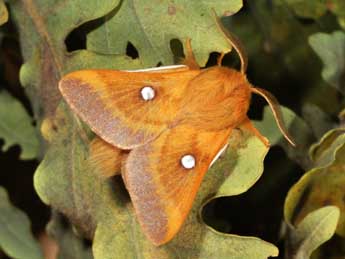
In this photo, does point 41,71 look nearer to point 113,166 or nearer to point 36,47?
point 36,47

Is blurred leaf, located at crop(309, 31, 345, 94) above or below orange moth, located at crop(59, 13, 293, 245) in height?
below

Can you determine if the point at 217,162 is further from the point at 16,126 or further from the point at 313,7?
the point at 16,126

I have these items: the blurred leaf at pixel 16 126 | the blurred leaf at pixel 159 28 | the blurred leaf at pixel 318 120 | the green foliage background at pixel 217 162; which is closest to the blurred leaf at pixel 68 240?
the green foliage background at pixel 217 162

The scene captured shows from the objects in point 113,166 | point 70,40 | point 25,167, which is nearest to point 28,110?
point 25,167

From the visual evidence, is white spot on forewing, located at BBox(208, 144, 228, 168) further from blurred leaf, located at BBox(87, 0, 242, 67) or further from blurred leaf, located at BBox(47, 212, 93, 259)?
blurred leaf, located at BBox(47, 212, 93, 259)

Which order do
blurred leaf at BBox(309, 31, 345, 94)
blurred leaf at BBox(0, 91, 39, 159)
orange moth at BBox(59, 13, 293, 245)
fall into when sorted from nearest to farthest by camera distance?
orange moth at BBox(59, 13, 293, 245), blurred leaf at BBox(309, 31, 345, 94), blurred leaf at BBox(0, 91, 39, 159)

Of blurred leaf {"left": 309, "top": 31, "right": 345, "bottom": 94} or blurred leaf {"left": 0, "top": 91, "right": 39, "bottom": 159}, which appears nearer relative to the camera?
blurred leaf {"left": 309, "top": 31, "right": 345, "bottom": 94}

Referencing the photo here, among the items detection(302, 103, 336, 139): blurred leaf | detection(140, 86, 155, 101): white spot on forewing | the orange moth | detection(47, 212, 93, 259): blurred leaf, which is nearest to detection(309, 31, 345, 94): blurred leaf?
detection(302, 103, 336, 139): blurred leaf

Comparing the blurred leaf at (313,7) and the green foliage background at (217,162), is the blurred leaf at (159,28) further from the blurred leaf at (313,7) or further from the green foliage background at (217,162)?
the blurred leaf at (313,7)
